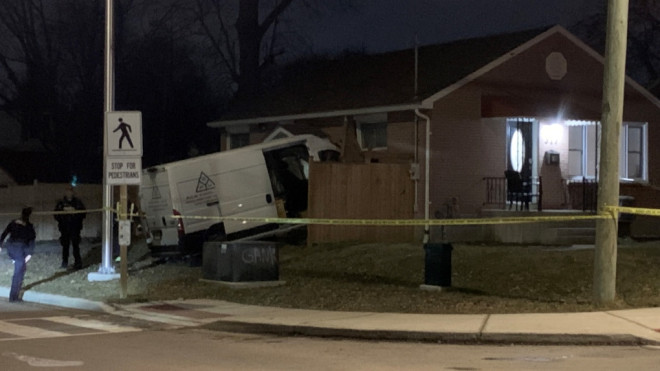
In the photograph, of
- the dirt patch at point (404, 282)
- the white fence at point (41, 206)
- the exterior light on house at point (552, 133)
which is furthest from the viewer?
the white fence at point (41, 206)

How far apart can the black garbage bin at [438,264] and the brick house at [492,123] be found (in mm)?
8550

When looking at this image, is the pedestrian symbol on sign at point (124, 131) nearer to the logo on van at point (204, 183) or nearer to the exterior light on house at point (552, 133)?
the logo on van at point (204, 183)

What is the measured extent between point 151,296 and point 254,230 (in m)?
4.84

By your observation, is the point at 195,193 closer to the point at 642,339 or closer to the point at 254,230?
the point at 254,230

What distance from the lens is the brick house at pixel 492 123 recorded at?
24219mm

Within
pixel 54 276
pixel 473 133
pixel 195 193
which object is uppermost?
pixel 473 133

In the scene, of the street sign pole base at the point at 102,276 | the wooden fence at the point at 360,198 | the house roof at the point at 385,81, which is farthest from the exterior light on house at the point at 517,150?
the street sign pole base at the point at 102,276

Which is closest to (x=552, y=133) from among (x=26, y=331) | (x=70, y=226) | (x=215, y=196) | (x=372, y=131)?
(x=372, y=131)

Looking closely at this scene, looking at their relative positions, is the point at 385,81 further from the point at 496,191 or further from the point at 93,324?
the point at 93,324

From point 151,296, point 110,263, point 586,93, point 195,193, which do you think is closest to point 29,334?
point 151,296

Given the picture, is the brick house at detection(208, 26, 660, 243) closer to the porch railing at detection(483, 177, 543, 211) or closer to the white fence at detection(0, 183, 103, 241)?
the porch railing at detection(483, 177, 543, 211)

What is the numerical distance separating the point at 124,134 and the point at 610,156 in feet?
27.4

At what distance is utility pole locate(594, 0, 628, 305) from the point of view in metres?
13.2

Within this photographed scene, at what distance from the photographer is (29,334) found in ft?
40.2
